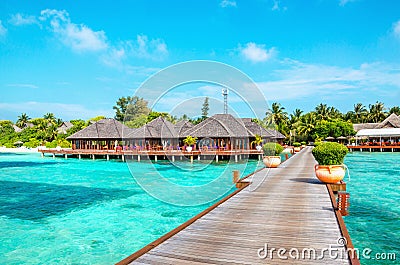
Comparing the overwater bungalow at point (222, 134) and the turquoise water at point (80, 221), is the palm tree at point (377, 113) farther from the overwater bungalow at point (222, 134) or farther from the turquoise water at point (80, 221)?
the turquoise water at point (80, 221)

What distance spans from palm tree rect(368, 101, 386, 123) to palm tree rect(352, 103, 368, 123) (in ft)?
4.03

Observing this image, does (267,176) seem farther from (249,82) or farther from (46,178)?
(46,178)

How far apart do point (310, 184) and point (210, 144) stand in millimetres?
22605

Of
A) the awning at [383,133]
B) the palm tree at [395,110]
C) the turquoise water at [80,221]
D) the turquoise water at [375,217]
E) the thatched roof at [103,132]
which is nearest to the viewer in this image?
the turquoise water at [375,217]

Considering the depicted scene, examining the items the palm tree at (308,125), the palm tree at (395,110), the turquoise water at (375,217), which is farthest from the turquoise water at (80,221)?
the palm tree at (395,110)

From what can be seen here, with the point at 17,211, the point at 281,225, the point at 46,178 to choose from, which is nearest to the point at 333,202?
the point at 281,225

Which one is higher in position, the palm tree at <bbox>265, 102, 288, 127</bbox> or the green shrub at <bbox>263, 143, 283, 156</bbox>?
the palm tree at <bbox>265, 102, 288, 127</bbox>

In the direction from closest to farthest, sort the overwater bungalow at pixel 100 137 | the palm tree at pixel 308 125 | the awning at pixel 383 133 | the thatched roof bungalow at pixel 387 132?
the overwater bungalow at pixel 100 137 < the awning at pixel 383 133 < the thatched roof bungalow at pixel 387 132 < the palm tree at pixel 308 125

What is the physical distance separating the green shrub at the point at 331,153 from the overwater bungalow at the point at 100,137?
3113 centimetres

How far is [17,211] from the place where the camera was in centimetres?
1207

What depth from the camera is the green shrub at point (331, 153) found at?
10.4 m

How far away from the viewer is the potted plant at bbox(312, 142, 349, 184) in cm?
1046

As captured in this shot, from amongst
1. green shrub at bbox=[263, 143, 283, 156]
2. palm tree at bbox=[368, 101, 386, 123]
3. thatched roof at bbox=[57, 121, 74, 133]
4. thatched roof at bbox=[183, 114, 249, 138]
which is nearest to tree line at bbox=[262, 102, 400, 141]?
palm tree at bbox=[368, 101, 386, 123]

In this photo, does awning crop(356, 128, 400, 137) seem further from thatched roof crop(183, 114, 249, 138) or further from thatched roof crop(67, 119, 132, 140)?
thatched roof crop(67, 119, 132, 140)
